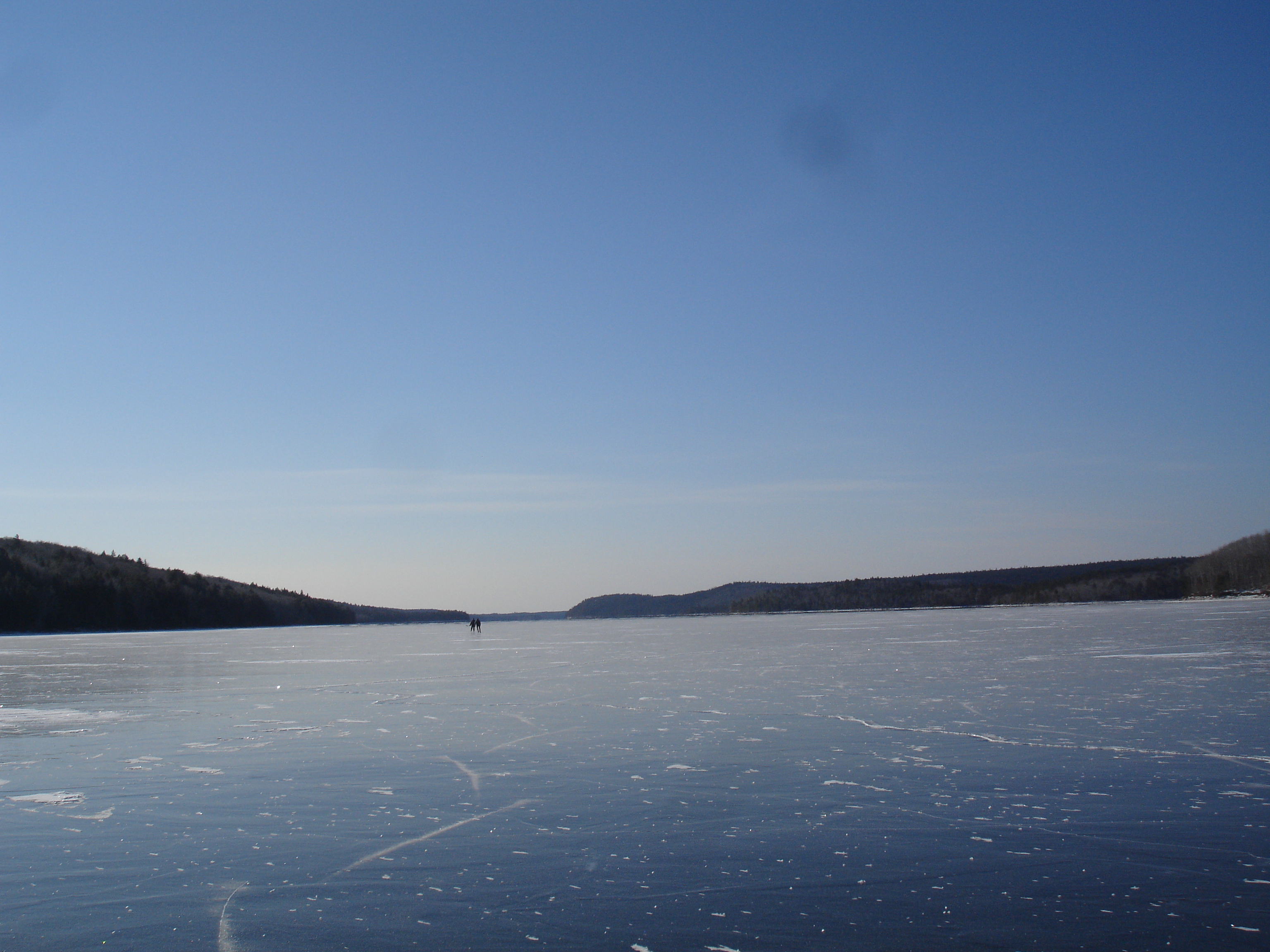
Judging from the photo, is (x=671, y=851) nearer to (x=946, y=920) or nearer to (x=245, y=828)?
(x=946, y=920)

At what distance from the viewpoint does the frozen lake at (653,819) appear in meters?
5.36

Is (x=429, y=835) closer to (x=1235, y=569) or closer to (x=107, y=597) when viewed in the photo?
(x=107, y=597)

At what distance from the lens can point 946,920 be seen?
5312 millimetres

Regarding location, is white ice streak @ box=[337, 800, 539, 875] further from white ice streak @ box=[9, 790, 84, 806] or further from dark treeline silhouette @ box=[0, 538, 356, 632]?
dark treeline silhouette @ box=[0, 538, 356, 632]

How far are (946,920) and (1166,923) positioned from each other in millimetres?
1207

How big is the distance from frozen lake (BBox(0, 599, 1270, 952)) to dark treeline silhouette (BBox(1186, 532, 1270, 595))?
138344 mm

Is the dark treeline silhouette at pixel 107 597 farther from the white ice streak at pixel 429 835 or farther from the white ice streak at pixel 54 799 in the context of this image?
the white ice streak at pixel 429 835

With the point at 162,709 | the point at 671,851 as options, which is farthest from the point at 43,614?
the point at 671,851

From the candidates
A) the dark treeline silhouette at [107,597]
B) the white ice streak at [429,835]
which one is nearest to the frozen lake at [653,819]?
the white ice streak at [429,835]

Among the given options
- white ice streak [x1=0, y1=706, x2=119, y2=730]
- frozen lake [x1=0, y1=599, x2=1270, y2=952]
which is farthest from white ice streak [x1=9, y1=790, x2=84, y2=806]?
white ice streak [x1=0, y1=706, x2=119, y2=730]

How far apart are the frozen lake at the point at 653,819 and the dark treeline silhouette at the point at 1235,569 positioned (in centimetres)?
13834

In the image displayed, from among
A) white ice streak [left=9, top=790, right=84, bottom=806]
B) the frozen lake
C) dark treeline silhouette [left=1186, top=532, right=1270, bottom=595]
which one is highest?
dark treeline silhouette [left=1186, top=532, right=1270, bottom=595]

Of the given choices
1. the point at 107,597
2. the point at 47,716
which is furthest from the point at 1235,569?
the point at 47,716

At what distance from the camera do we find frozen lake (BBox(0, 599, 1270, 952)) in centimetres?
536
